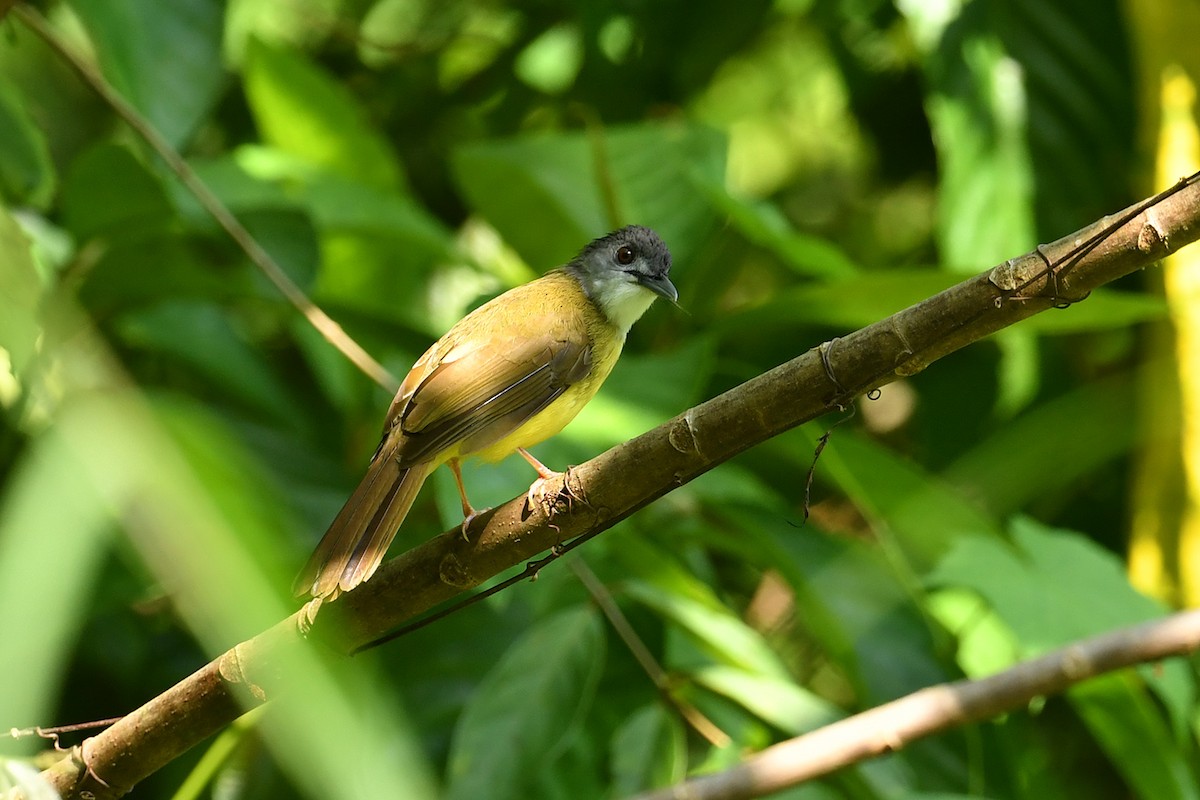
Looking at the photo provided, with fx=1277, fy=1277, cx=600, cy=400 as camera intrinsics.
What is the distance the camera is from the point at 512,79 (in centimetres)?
512

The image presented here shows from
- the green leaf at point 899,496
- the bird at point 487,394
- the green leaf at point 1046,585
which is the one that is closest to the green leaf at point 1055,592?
the green leaf at point 1046,585

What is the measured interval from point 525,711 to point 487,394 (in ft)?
2.41

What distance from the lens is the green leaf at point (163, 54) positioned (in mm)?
3336

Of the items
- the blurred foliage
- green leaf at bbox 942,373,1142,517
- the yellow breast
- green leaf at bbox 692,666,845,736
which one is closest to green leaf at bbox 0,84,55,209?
the blurred foliage

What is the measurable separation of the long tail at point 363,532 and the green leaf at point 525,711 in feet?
2.07

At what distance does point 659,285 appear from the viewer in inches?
118

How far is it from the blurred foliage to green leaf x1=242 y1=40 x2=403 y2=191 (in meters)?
0.02

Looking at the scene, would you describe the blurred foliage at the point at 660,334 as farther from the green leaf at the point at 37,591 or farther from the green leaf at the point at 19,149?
the green leaf at the point at 37,591

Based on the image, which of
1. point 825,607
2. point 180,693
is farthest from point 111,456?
point 825,607

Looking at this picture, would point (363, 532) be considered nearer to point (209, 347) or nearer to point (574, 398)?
point (574, 398)

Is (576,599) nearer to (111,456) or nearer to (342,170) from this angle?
(342,170)

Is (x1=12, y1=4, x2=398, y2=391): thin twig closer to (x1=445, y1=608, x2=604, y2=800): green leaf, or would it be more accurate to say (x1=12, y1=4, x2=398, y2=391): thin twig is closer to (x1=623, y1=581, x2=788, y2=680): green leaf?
(x1=445, y1=608, x2=604, y2=800): green leaf

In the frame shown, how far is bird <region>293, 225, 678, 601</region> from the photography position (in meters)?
2.08

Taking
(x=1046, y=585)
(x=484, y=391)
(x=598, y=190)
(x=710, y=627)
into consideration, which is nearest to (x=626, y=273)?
(x=484, y=391)
